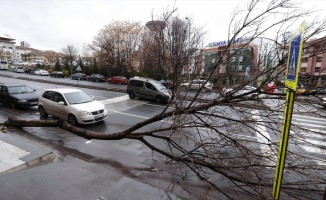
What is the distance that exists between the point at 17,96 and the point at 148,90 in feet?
29.5

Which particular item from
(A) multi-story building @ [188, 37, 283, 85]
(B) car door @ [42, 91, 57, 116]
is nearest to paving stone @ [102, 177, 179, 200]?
(A) multi-story building @ [188, 37, 283, 85]

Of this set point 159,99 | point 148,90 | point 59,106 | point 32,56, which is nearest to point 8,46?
point 32,56

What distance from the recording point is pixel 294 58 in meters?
2.08

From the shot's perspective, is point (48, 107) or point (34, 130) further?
point (48, 107)

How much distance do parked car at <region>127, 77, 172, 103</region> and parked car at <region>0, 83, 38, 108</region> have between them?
23.9ft

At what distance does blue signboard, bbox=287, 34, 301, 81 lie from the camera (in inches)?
80.3

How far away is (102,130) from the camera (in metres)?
8.05

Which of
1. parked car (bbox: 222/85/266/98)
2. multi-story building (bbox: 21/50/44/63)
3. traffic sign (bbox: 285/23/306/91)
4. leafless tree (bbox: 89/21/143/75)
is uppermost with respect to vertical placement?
multi-story building (bbox: 21/50/44/63)

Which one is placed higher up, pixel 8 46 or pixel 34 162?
pixel 8 46

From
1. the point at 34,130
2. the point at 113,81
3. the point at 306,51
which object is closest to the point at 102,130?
the point at 34,130

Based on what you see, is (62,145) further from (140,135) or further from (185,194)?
(185,194)

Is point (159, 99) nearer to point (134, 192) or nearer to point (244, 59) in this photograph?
point (244, 59)

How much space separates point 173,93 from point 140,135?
5.20 ft

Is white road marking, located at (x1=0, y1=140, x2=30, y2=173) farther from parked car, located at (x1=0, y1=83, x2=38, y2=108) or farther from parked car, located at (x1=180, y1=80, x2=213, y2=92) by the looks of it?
parked car, located at (x1=0, y1=83, x2=38, y2=108)
